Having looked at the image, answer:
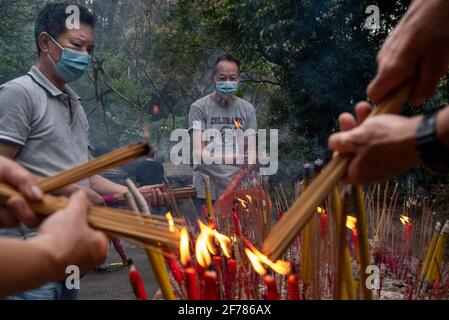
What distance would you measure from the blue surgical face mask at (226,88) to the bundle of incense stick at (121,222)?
129 inches

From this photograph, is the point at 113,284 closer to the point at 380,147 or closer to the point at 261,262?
the point at 261,262

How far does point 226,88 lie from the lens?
15.0ft

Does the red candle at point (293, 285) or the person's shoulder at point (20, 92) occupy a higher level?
the person's shoulder at point (20, 92)

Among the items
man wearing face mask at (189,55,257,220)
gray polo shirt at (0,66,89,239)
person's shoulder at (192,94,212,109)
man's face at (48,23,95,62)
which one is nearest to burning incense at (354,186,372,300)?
gray polo shirt at (0,66,89,239)

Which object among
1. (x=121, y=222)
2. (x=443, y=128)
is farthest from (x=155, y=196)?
(x=443, y=128)

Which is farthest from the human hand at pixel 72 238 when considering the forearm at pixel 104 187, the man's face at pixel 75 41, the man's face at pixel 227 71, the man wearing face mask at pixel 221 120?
the man's face at pixel 227 71

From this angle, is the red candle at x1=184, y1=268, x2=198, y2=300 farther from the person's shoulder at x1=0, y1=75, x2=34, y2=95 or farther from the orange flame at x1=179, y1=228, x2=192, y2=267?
the person's shoulder at x1=0, y1=75, x2=34, y2=95

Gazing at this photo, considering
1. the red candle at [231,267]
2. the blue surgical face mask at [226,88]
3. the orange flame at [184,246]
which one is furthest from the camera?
the blue surgical face mask at [226,88]

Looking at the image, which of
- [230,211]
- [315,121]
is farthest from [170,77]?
[230,211]

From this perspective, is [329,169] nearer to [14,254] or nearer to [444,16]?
[444,16]

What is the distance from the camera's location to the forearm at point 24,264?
43.1 inches

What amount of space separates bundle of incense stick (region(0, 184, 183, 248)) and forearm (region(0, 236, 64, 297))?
6.8 inches

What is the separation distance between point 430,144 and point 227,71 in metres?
3.48

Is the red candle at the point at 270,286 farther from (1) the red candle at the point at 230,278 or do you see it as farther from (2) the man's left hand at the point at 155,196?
(2) the man's left hand at the point at 155,196
